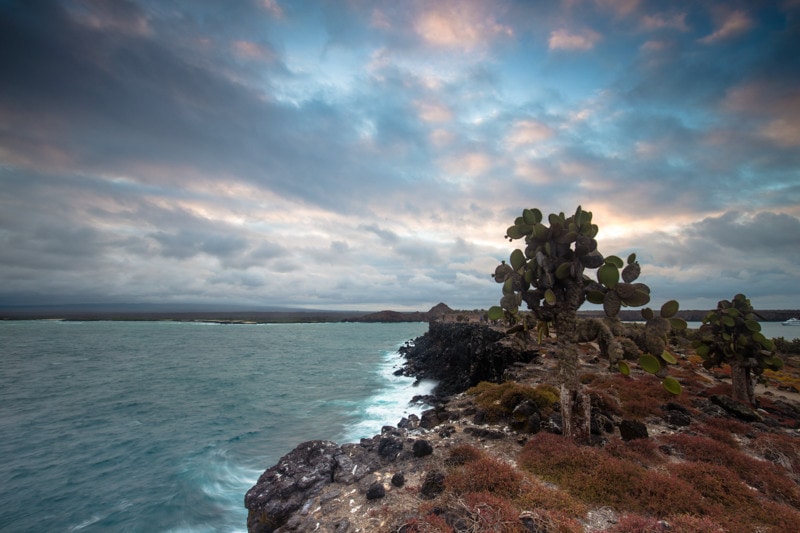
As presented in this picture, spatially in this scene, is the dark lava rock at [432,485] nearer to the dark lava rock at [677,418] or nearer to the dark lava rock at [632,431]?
the dark lava rock at [632,431]

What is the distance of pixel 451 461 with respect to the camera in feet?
35.5

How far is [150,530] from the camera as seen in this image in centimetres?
1259

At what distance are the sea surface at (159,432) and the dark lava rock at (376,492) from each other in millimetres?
7448

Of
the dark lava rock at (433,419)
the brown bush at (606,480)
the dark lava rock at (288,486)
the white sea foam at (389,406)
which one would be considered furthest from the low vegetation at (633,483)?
the white sea foam at (389,406)

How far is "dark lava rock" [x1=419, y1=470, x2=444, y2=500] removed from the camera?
29.5 ft

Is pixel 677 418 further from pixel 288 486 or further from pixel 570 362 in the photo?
pixel 288 486

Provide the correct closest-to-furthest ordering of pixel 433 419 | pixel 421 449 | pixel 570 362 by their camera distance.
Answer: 1. pixel 570 362
2. pixel 421 449
3. pixel 433 419

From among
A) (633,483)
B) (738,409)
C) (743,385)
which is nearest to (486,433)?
(633,483)

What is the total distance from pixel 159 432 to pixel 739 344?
35240 millimetres

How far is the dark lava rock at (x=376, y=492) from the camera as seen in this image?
30.5 feet

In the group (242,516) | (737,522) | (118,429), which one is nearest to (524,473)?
(737,522)

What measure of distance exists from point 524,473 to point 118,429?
27.5m

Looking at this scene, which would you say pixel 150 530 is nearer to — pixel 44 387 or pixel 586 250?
pixel 586 250

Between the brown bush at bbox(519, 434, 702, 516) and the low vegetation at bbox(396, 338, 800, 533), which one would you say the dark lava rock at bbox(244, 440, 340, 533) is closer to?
the low vegetation at bbox(396, 338, 800, 533)
